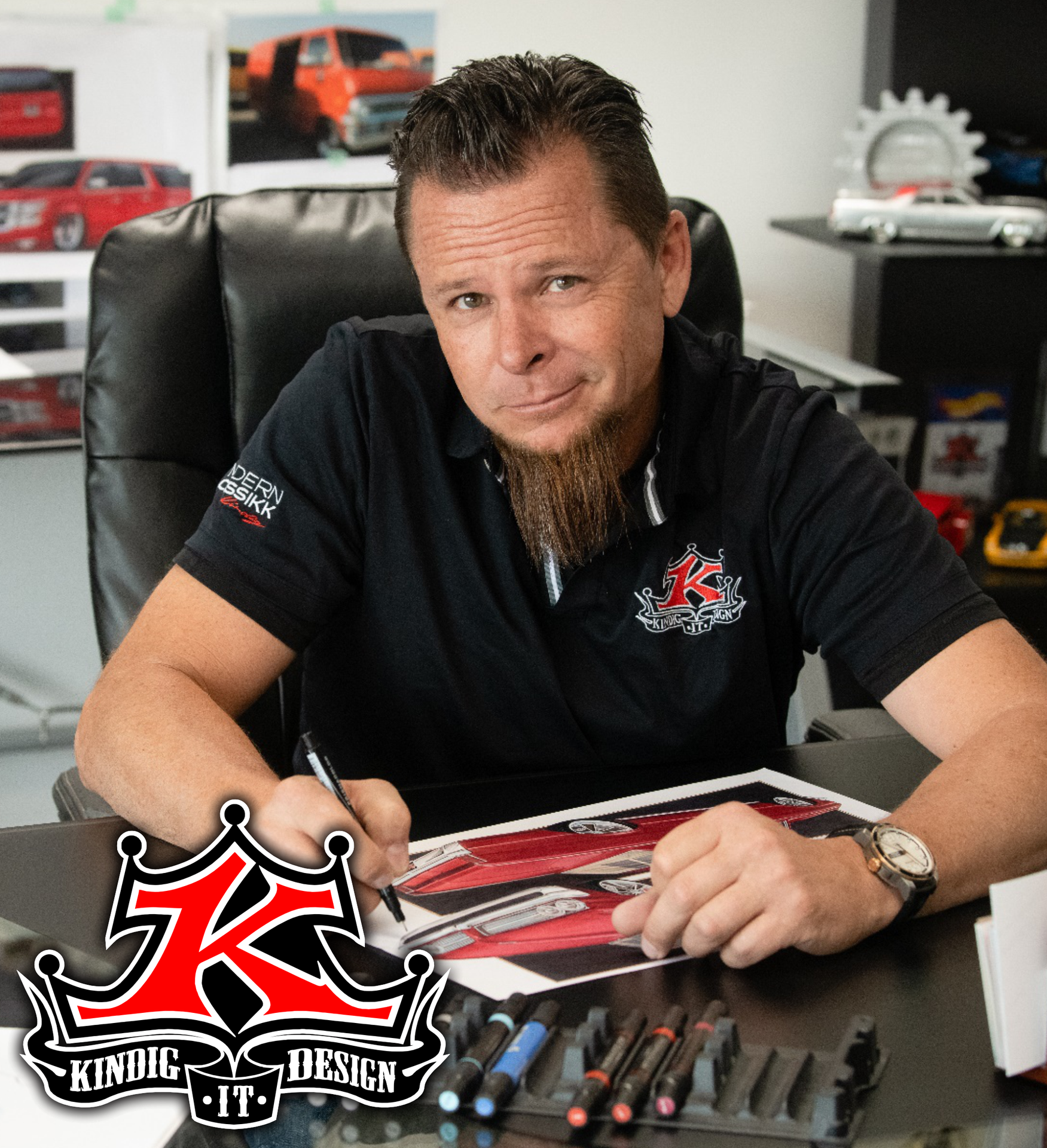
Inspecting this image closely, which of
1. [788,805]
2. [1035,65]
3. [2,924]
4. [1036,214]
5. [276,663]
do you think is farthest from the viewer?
[1035,65]

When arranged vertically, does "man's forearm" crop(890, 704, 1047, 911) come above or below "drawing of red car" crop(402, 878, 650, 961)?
above

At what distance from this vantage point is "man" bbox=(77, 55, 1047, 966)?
45.0 inches

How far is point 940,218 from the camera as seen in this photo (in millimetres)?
2178

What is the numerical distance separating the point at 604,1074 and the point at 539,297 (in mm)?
689

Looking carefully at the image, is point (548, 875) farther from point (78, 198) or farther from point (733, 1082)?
point (78, 198)

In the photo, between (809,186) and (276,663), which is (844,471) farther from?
(809,186)

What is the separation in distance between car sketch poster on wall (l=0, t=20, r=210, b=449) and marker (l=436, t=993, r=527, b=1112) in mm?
1707

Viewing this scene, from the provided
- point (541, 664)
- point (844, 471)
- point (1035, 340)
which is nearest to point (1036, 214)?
point (1035, 340)

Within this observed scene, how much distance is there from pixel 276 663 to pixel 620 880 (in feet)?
1.43

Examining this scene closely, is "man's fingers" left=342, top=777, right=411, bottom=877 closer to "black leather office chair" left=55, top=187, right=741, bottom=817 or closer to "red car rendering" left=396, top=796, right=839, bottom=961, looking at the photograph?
"red car rendering" left=396, top=796, right=839, bottom=961

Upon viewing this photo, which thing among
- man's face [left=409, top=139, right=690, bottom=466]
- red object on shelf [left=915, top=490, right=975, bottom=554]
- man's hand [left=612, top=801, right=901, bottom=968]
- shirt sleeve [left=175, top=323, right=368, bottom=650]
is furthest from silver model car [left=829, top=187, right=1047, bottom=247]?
man's hand [left=612, top=801, right=901, bottom=968]

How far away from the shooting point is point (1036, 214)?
214cm

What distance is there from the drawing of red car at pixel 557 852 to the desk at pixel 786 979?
0.14 ft

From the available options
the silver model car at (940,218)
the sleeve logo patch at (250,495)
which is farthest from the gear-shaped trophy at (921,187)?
the sleeve logo patch at (250,495)
